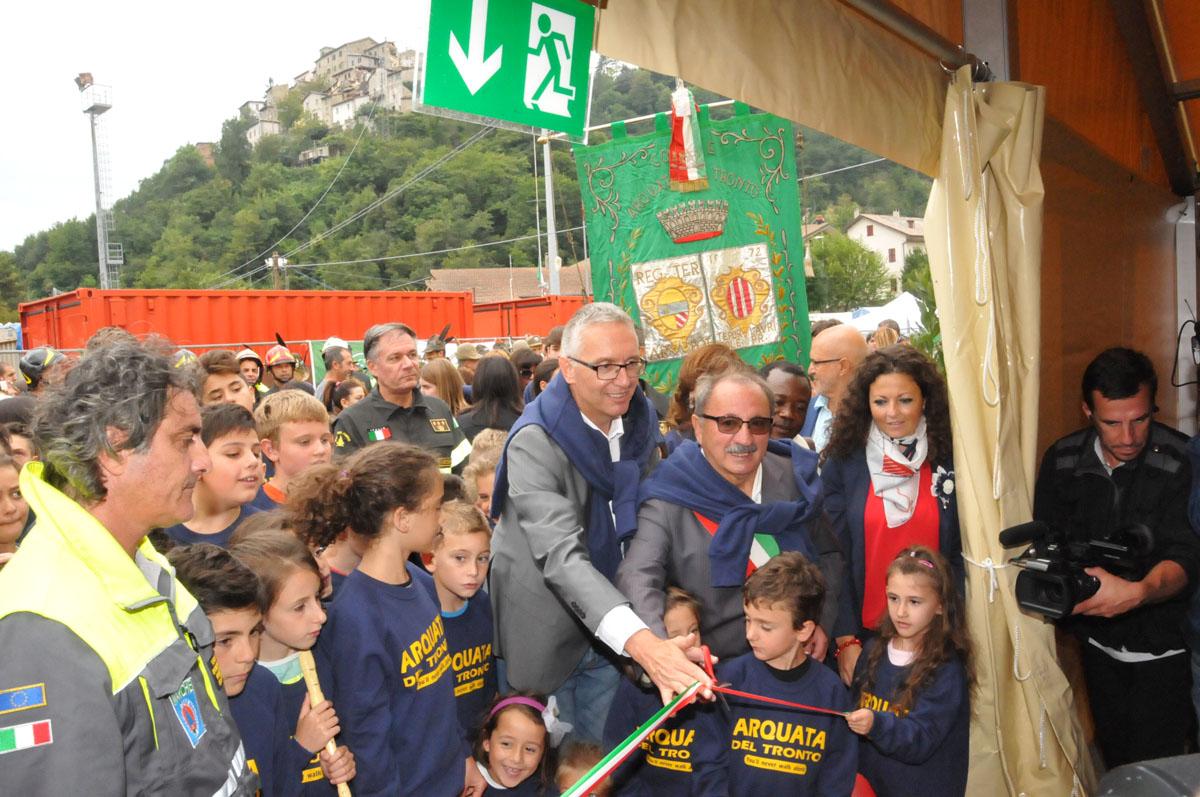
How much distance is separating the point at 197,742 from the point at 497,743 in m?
1.83

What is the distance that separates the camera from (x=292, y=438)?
4273mm

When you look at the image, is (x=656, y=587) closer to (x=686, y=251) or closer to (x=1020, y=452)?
(x=1020, y=452)

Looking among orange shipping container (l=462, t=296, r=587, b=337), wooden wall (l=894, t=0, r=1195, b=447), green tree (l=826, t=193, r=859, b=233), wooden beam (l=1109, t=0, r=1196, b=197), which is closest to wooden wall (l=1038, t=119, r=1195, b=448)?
wooden wall (l=894, t=0, r=1195, b=447)

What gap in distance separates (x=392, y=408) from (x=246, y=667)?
10.9 ft

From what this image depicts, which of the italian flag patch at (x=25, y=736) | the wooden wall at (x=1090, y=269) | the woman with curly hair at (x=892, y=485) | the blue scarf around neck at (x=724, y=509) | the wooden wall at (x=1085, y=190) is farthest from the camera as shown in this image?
the wooden wall at (x=1090, y=269)

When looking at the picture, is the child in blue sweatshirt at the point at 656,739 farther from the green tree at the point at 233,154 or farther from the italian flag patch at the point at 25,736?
the green tree at the point at 233,154

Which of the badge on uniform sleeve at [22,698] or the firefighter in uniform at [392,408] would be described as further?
the firefighter in uniform at [392,408]

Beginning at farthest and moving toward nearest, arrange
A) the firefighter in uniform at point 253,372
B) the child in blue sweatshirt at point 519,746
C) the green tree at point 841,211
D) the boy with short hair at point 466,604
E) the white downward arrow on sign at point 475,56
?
the green tree at point 841,211 < the firefighter in uniform at point 253,372 < the boy with short hair at point 466,604 < the child in blue sweatshirt at point 519,746 < the white downward arrow on sign at point 475,56

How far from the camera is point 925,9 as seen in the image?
11.2 ft

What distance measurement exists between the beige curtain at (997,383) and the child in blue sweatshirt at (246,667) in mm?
2303

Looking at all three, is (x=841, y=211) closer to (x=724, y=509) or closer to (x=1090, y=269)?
(x=1090, y=269)

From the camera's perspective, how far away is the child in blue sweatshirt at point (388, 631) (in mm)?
2896

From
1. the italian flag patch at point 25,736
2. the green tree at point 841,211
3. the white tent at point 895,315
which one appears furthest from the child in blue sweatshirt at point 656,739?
the green tree at point 841,211

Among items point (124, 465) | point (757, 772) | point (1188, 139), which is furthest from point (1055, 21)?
point (124, 465)
